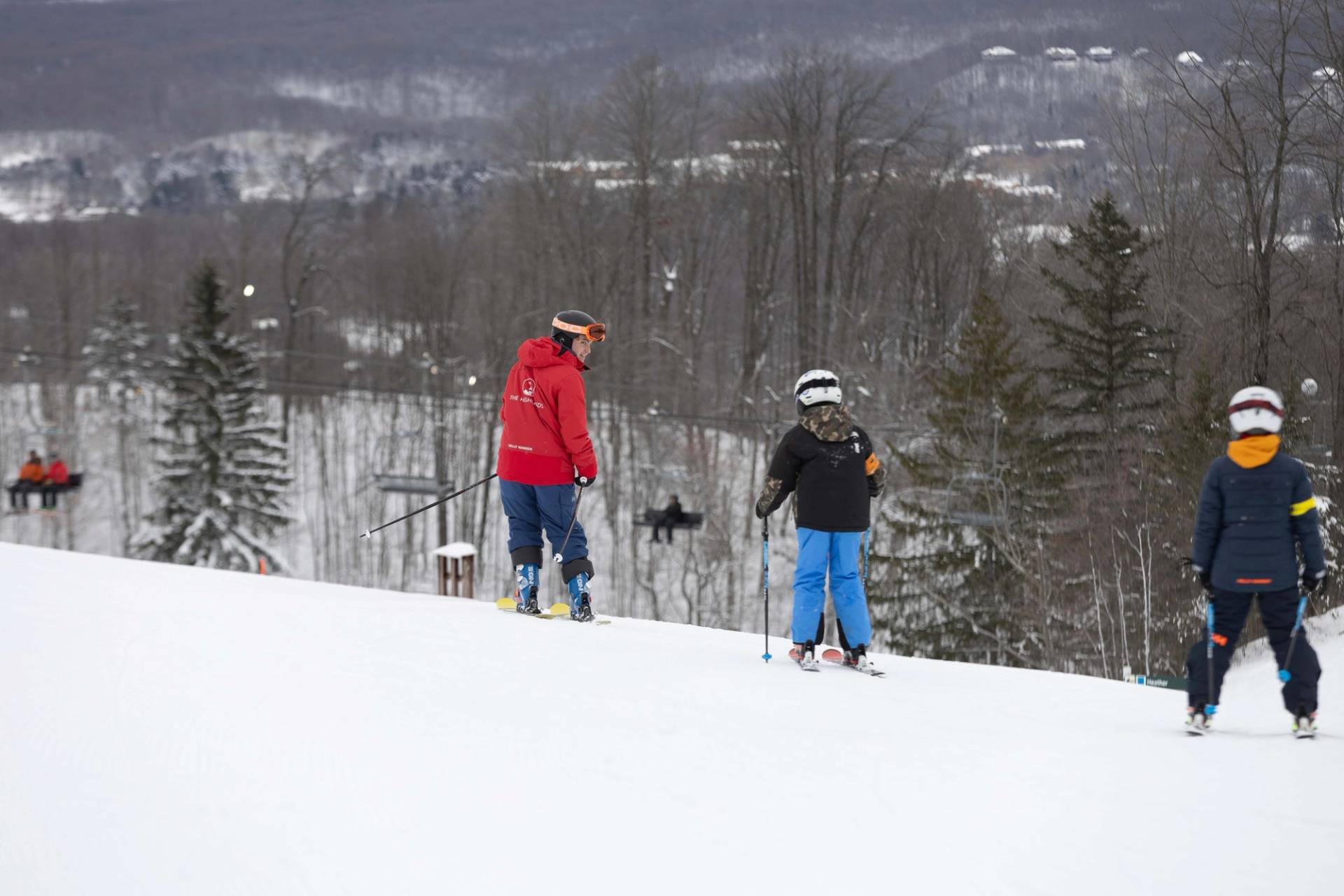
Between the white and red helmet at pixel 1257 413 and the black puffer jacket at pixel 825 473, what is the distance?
191cm

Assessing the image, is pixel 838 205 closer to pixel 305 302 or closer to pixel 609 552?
pixel 609 552

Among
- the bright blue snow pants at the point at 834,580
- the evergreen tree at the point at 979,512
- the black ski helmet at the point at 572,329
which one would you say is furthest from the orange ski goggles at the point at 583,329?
the evergreen tree at the point at 979,512

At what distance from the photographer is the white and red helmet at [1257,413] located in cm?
550

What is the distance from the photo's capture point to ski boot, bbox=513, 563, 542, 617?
797 centimetres

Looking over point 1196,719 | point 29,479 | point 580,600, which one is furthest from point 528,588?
point 29,479

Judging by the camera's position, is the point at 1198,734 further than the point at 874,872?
Yes

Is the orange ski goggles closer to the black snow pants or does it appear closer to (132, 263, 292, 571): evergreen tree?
the black snow pants

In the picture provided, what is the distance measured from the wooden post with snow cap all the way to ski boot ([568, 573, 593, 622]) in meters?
4.56

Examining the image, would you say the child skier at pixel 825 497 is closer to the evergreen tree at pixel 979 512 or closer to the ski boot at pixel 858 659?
the ski boot at pixel 858 659

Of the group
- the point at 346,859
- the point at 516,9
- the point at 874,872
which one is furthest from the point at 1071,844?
the point at 516,9

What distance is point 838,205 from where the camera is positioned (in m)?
46.8

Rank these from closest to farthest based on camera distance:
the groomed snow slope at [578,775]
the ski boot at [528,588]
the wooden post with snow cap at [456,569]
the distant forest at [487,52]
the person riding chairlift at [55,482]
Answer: the groomed snow slope at [578,775], the ski boot at [528,588], the wooden post with snow cap at [456,569], the person riding chairlift at [55,482], the distant forest at [487,52]

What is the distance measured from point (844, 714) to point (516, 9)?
167 meters

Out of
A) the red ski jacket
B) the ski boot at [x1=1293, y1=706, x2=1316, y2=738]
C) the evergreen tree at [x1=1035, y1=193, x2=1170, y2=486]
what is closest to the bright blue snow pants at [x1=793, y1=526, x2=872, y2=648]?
the red ski jacket
